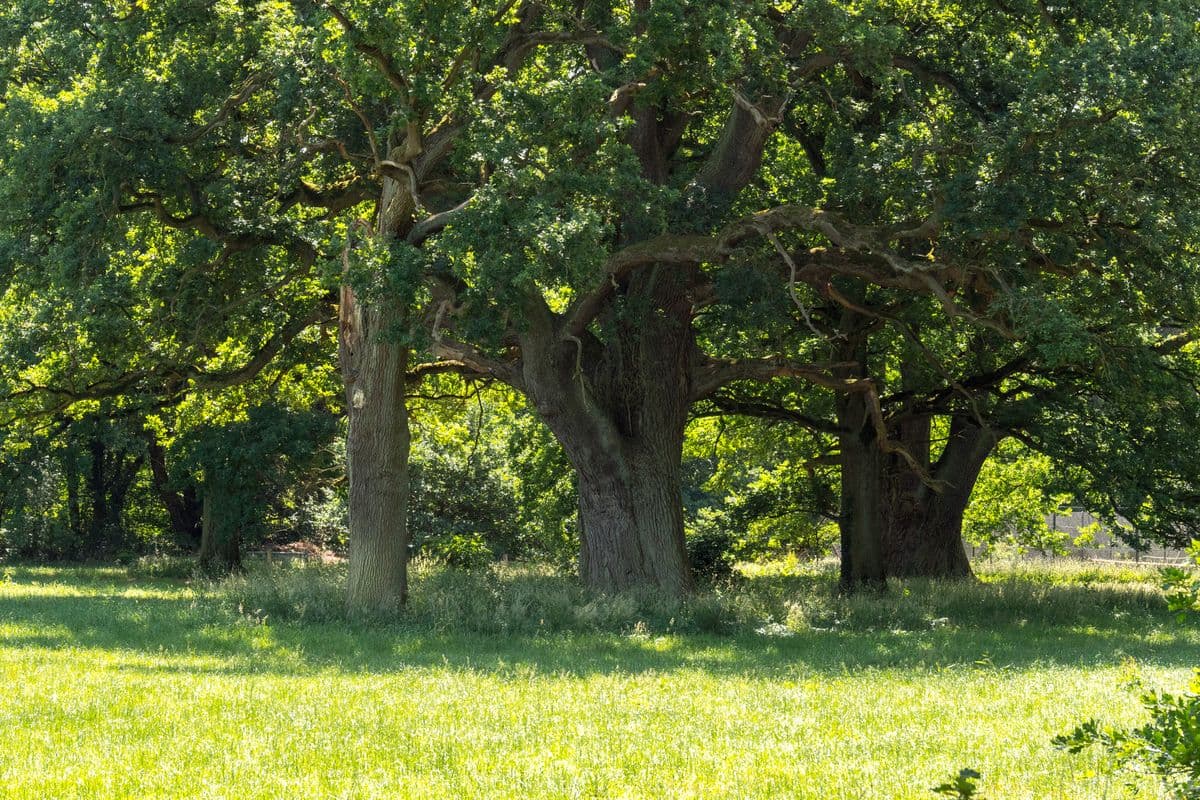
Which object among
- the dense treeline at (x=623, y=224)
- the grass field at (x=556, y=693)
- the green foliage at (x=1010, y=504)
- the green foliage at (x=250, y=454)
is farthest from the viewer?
the green foliage at (x=1010, y=504)

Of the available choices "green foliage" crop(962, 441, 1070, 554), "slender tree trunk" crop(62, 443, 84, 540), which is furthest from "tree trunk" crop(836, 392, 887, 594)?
"slender tree trunk" crop(62, 443, 84, 540)

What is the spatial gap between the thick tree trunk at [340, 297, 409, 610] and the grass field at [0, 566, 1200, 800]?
28.3 inches

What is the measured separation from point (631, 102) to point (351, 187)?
502cm

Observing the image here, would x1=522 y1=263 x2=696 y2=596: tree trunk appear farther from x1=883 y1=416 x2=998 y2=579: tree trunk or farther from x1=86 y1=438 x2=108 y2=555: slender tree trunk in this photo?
x1=86 y1=438 x2=108 y2=555: slender tree trunk

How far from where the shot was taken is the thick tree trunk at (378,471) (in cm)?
1884

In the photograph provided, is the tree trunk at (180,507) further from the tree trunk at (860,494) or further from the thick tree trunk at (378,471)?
the tree trunk at (860,494)

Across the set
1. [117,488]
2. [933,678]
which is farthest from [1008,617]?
[117,488]

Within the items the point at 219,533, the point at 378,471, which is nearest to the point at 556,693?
the point at 378,471

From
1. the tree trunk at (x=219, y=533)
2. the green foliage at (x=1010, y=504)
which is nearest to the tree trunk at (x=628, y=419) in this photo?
the tree trunk at (x=219, y=533)

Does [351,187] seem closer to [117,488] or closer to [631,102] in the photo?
[631,102]

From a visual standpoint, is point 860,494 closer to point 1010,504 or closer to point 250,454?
point 250,454

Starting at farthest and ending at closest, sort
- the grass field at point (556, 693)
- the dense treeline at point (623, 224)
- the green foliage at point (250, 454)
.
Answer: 1. the green foliage at point (250, 454)
2. the dense treeline at point (623, 224)
3. the grass field at point (556, 693)

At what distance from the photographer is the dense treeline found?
51.4 feet

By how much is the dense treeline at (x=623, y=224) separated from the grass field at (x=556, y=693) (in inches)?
93.6
